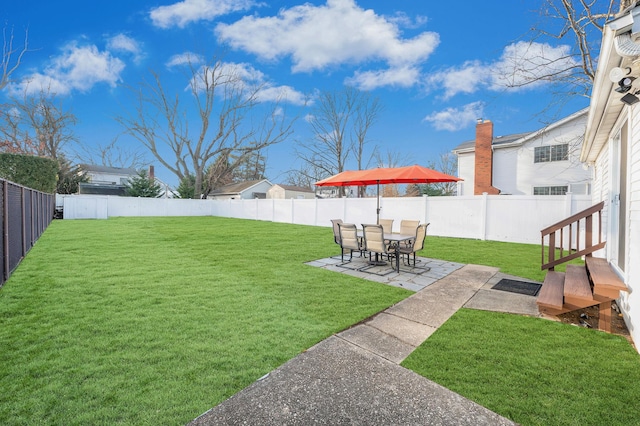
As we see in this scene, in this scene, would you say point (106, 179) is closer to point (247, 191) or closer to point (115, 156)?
point (115, 156)

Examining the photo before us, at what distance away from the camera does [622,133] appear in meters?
4.41

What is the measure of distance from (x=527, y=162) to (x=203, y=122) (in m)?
31.5

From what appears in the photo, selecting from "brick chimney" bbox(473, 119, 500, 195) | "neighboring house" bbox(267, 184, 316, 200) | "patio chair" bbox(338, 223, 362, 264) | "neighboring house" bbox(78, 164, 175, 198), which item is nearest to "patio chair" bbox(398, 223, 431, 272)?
"patio chair" bbox(338, 223, 362, 264)

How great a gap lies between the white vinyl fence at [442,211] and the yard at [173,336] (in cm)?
459

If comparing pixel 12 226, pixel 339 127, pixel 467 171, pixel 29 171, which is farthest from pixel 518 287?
pixel 339 127

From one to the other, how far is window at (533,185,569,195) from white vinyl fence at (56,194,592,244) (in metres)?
8.86

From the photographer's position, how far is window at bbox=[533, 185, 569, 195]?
640 inches

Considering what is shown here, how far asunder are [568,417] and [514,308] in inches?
93.9

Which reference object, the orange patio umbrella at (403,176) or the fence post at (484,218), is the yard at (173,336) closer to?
the orange patio umbrella at (403,176)

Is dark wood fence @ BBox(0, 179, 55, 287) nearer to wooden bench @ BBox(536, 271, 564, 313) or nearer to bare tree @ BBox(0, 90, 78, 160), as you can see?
wooden bench @ BBox(536, 271, 564, 313)

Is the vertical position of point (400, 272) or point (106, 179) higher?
point (106, 179)

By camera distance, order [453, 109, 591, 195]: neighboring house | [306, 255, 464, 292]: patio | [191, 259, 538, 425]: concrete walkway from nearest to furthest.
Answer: [191, 259, 538, 425]: concrete walkway, [306, 255, 464, 292]: patio, [453, 109, 591, 195]: neighboring house

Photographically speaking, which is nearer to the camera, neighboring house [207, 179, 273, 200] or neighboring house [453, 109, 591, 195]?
neighboring house [453, 109, 591, 195]

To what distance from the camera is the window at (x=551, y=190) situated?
53.4 ft
